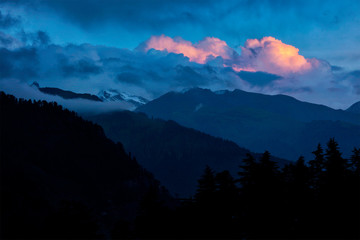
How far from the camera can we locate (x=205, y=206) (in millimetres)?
45500

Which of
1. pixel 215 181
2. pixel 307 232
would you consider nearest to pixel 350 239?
pixel 307 232

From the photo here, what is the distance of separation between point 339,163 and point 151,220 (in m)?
22.6

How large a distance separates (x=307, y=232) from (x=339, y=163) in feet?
33.5

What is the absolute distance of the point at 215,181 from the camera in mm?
46188

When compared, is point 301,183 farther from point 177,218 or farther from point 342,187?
point 177,218

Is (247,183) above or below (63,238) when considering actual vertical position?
above

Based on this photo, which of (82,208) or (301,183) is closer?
(82,208)

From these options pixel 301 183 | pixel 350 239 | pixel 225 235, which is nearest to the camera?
pixel 350 239

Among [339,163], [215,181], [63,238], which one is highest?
[339,163]

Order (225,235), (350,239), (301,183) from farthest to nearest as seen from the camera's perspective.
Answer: (301,183) → (225,235) → (350,239)

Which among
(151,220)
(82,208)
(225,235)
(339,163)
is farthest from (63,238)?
(339,163)

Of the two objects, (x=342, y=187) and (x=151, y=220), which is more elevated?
(x=342, y=187)

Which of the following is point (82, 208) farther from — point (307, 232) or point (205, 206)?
point (307, 232)

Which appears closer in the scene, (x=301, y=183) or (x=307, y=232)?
(x=307, y=232)
